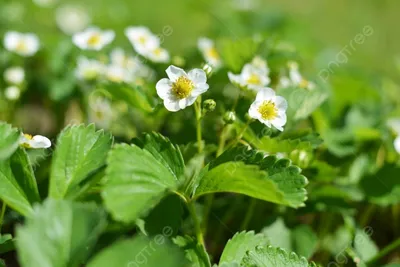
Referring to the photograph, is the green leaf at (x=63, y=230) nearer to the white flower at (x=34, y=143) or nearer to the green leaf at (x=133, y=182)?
the green leaf at (x=133, y=182)

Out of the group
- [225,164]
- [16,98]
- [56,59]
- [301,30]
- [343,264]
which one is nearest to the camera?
[225,164]

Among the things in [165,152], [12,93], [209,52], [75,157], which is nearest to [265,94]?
[165,152]

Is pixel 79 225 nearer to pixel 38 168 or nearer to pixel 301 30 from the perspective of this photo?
pixel 38 168

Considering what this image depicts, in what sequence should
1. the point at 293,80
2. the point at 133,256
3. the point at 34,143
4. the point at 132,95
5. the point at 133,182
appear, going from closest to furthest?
the point at 133,256 < the point at 133,182 < the point at 34,143 < the point at 132,95 < the point at 293,80

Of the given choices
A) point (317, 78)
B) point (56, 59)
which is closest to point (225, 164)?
point (317, 78)

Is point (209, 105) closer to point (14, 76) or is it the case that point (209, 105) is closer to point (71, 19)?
point (14, 76)

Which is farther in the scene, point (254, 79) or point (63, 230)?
point (254, 79)
